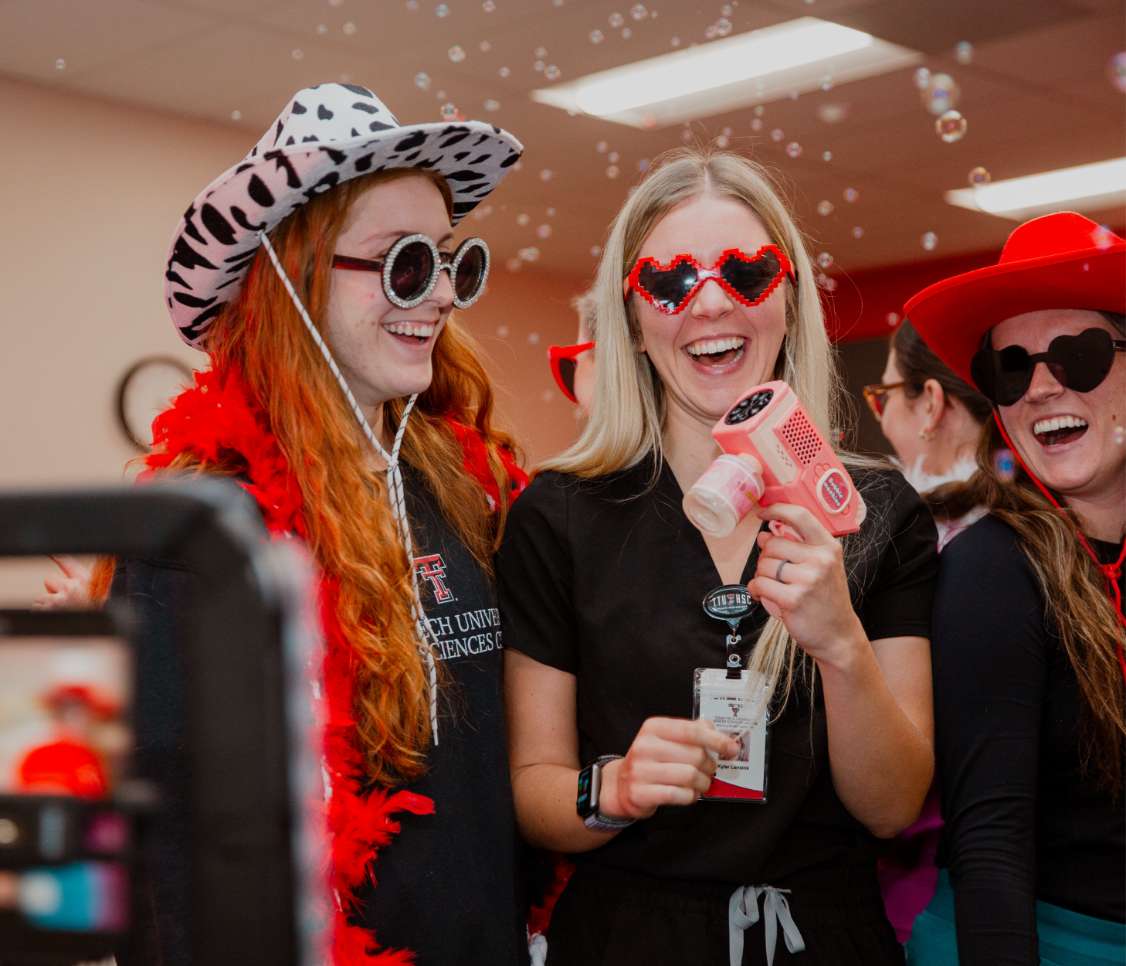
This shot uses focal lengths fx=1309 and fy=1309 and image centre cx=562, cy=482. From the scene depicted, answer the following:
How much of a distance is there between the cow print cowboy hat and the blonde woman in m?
0.26

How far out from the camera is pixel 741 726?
133 centimetres

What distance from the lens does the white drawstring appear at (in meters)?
1.31

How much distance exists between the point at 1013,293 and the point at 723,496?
0.64 metres

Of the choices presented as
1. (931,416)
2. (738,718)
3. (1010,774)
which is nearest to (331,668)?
(738,718)

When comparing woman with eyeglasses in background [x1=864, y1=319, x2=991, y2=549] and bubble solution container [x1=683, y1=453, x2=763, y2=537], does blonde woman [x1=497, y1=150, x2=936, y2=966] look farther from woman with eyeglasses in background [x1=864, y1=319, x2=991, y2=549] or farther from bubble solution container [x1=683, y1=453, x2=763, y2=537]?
woman with eyeglasses in background [x1=864, y1=319, x2=991, y2=549]

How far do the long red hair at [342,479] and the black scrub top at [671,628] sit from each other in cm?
11

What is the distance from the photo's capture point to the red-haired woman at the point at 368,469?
130cm

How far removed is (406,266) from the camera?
1.41 meters

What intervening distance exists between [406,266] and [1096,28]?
3824 mm

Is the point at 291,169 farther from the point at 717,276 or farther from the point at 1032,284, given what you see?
the point at 1032,284

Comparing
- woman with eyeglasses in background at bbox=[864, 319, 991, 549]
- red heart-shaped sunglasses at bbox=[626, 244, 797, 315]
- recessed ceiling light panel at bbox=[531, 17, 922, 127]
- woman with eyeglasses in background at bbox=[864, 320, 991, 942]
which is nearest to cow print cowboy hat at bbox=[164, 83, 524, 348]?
red heart-shaped sunglasses at bbox=[626, 244, 797, 315]

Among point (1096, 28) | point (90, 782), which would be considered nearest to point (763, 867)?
point (90, 782)

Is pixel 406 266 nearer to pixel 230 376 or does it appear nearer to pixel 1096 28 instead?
pixel 230 376

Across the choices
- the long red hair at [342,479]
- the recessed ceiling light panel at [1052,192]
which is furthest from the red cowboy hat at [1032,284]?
the recessed ceiling light panel at [1052,192]
